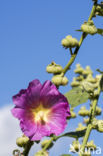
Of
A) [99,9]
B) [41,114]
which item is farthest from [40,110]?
[99,9]

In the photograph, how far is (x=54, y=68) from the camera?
1.48m

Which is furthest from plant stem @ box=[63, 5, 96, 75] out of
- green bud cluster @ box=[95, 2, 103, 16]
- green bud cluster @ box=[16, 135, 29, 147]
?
green bud cluster @ box=[16, 135, 29, 147]

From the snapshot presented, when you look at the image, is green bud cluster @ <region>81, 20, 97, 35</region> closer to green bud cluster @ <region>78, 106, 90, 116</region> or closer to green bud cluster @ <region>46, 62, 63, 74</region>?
green bud cluster @ <region>46, 62, 63, 74</region>

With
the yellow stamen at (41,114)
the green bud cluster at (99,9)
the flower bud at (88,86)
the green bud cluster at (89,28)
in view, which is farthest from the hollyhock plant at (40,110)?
the green bud cluster at (99,9)

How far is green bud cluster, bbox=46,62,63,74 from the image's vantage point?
1468 mm

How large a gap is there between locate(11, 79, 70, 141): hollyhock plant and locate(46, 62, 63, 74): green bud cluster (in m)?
0.07

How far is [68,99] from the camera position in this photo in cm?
156

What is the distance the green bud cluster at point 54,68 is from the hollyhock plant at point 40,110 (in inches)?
2.6

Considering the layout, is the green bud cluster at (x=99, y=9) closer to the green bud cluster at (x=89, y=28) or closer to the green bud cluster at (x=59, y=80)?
the green bud cluster at (x=89, y=28)

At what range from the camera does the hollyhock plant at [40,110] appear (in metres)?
1.42

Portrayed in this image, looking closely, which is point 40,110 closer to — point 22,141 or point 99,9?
point 22,141

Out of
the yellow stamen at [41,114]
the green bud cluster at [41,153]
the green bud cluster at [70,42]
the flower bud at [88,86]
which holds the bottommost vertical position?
the green bud cluster at [41,153]

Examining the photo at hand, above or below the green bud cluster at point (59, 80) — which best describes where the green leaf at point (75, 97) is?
below

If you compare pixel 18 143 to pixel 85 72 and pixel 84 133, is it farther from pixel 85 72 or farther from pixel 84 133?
pixel 85 72
